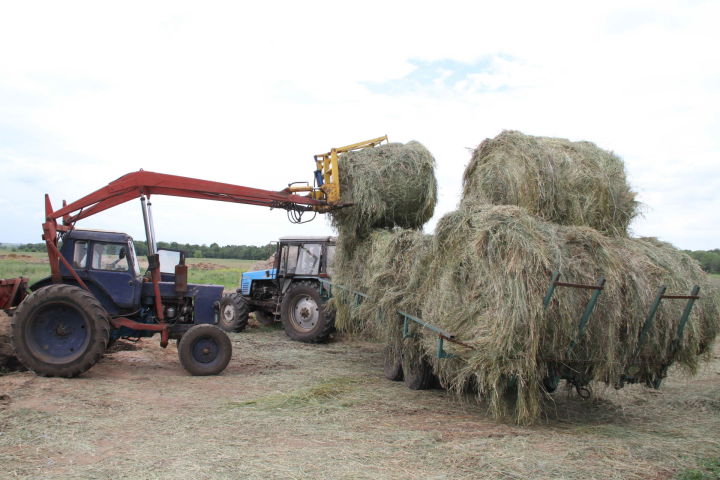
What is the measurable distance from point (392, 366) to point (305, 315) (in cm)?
427

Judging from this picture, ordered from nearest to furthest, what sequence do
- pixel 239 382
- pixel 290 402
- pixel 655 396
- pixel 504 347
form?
pixel 504 347 < pixel 290 402 < pixel 655 396 < pixel 239 382

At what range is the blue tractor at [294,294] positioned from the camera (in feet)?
39.5

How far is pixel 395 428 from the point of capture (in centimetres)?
576

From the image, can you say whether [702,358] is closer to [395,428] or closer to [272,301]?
[395,428]

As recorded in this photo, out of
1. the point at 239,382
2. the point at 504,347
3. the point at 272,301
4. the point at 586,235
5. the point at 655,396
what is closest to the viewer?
the point at 504,347

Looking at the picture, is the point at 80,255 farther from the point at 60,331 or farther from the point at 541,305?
the point at 541,305

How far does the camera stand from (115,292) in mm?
8570

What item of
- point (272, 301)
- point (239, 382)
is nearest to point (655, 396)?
point (239, 382)

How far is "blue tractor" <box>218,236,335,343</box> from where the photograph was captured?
12.0 meters

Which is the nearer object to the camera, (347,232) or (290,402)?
(290,402)

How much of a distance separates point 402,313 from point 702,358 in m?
3.28

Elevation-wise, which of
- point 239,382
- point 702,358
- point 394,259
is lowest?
point 239,382

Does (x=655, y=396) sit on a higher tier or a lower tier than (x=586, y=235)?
lower

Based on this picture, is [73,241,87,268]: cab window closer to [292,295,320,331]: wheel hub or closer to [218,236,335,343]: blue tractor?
[218,236,335,343]: blue tractor
